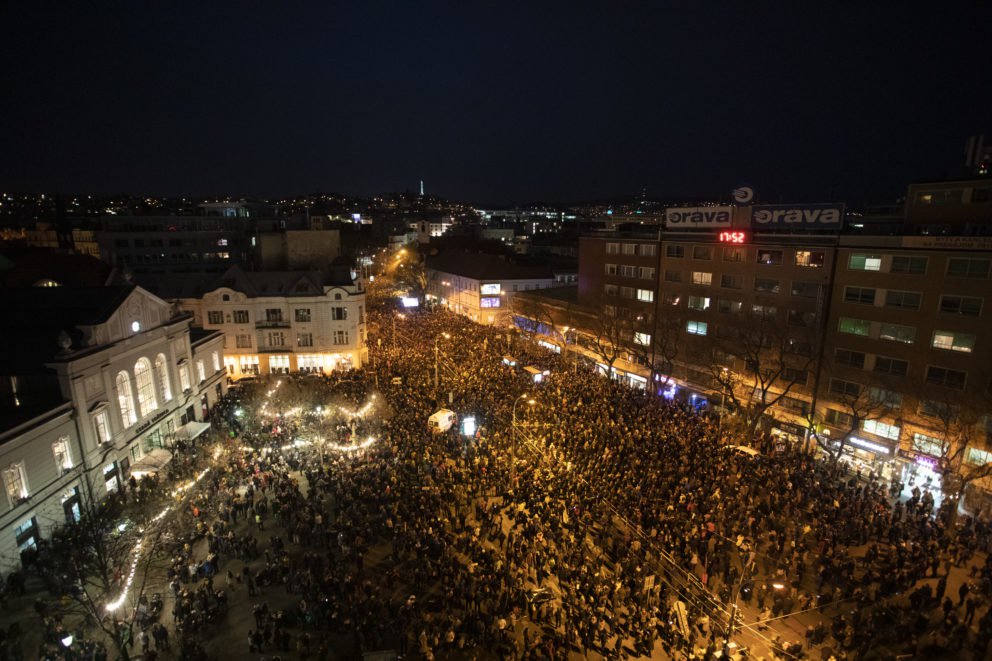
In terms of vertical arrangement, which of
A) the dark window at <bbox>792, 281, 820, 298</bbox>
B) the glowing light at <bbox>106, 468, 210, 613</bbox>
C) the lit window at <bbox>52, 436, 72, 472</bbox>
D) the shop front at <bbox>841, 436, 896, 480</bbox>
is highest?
the dark window at <bbox>792, 281, 820, 298</bbox>

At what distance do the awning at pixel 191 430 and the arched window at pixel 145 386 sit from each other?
6.86 feet

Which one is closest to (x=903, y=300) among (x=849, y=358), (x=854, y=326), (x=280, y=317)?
(x=854, y=326)

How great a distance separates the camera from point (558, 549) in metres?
19.1

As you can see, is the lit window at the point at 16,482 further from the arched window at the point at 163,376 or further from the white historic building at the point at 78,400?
the arched window at the point at 163,376

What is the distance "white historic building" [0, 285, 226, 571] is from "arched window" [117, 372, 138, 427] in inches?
2.1

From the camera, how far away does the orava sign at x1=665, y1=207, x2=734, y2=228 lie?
117 ft

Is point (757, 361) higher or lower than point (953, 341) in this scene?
lower

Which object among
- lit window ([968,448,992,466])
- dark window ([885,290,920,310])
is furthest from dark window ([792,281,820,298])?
lit window ([968,448,992,466])

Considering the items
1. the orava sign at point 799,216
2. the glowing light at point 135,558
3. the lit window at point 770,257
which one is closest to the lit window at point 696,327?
A: the lit window at point 770,257

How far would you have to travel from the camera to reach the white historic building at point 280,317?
42.4 metres

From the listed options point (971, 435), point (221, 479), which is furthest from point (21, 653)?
point (971, 435)

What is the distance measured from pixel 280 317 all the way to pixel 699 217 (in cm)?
3443

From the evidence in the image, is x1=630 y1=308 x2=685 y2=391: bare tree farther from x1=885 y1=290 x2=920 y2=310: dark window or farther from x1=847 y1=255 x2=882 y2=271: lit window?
Answer: x1=885 y1=290 x2=920 y2=310: dark window

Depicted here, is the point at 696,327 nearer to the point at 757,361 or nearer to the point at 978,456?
the point at 757,361
